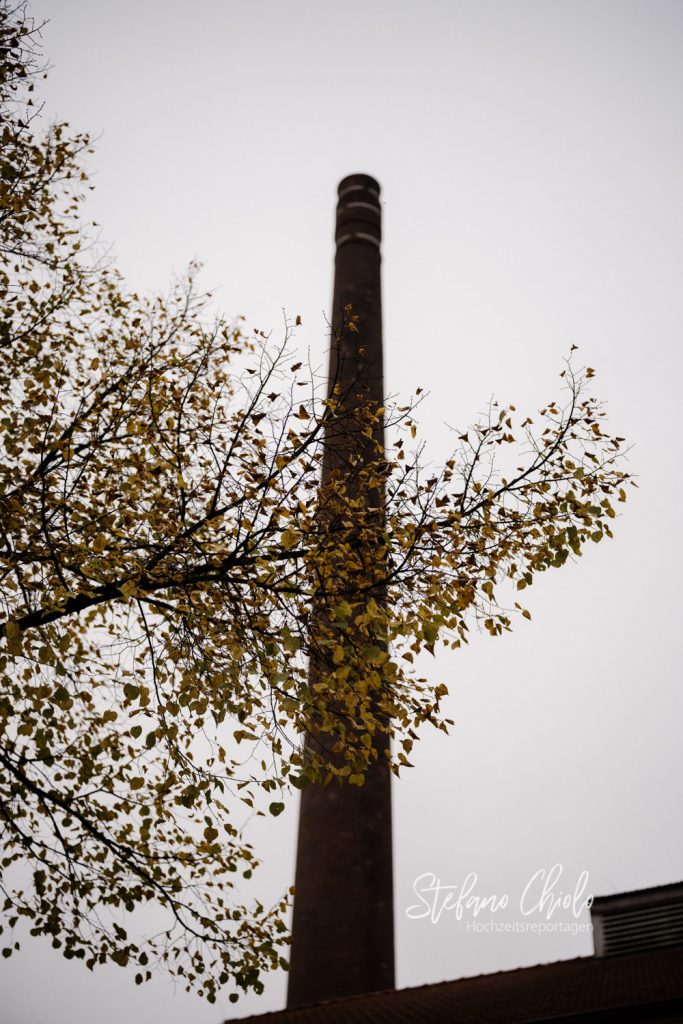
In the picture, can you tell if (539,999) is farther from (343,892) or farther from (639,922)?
(343,892)

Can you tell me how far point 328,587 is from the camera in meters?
5.52

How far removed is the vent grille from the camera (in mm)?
10789

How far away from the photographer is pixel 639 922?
36.1 feet

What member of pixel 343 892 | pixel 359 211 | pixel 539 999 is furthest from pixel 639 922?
pixel 359 211

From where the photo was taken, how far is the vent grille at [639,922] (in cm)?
1079

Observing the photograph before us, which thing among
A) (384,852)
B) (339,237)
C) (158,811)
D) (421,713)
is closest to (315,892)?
(384,852)

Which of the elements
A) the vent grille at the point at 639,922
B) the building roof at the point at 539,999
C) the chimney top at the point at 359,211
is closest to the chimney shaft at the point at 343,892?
the building roof at the point at 539,999


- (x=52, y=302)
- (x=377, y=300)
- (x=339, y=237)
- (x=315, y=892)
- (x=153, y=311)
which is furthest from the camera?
(x=339, y=237)

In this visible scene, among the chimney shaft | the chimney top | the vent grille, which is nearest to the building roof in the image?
the vent grille

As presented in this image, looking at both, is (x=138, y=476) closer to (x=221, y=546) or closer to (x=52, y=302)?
(x=221, y=546)

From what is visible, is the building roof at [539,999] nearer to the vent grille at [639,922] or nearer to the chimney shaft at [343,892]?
the vent grille at [639,922]

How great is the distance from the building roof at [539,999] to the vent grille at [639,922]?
29 centimetres

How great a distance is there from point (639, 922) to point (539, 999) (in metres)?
3.01

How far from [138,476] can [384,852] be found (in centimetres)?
936
